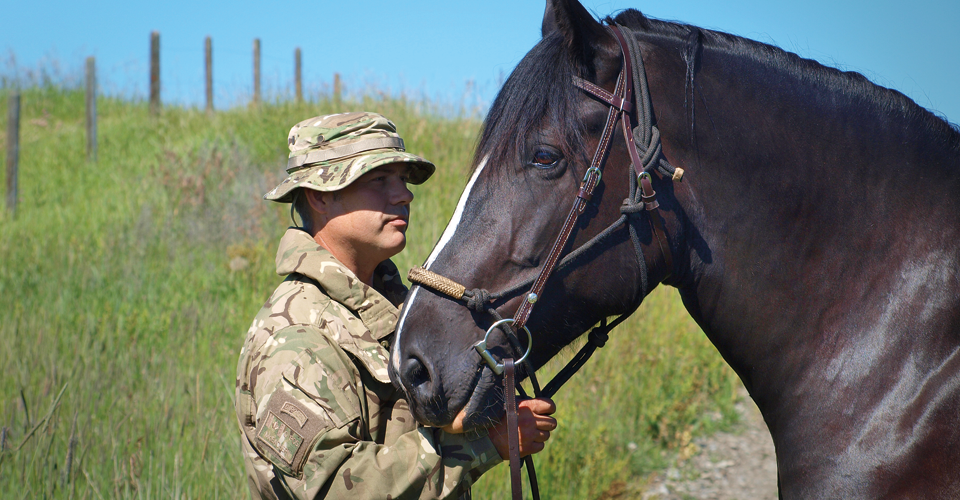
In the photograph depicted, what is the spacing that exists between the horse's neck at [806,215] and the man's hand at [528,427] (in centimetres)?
60

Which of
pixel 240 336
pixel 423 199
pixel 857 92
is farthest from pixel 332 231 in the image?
pixel 423 199

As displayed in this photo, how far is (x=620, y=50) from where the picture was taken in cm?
172

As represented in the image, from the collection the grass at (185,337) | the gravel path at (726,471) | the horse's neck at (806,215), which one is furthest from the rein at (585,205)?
the gravel path at (726,471)

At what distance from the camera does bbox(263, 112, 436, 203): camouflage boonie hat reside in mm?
2010

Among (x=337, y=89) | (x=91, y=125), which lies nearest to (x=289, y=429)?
(x=337, y=89)

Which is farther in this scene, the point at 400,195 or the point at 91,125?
the point at 91,125

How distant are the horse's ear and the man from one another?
2.25 ft

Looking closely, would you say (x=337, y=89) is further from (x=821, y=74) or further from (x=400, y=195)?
(x=821, y=74)

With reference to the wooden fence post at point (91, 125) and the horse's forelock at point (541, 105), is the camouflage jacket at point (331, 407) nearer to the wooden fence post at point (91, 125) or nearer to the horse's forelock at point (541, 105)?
the horse's forelock at point (541, 105)

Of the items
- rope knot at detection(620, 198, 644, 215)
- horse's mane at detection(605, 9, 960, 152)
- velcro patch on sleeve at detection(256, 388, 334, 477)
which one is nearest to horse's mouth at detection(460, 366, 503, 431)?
velcro patch on sleeve at detection(256, 388, 334, 477)

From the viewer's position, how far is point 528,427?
173 cm

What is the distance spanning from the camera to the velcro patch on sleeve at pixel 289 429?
1610mm

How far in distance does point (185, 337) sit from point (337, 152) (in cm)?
345

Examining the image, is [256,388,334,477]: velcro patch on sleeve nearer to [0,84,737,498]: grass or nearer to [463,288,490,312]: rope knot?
[463,288,490,312]: rope knot
